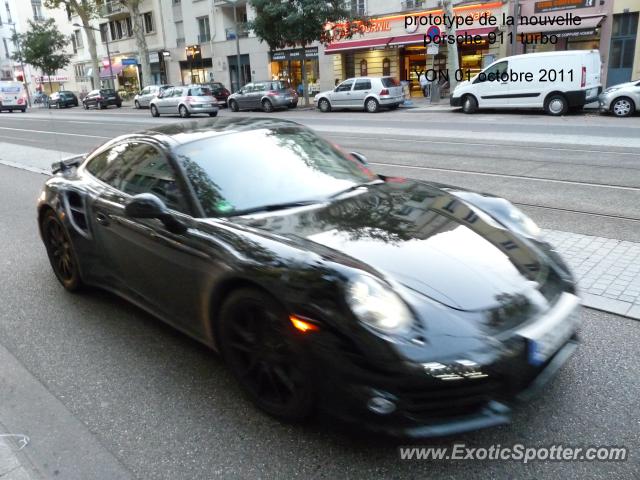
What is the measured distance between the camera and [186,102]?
27.5 metres

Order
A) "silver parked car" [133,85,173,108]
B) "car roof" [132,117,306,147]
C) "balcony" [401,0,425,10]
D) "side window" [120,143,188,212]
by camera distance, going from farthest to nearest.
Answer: "silver parked car" [133,85,173,108]
"balcony" [401,0,425,10]
"car roof" [132,117,306,147]
"side window" [120,143,188,212]

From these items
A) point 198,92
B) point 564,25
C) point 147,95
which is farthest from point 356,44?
point 147,95

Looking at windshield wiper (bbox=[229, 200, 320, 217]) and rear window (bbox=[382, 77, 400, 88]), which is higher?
rear window (bbox=[382, 77, 400, 88])

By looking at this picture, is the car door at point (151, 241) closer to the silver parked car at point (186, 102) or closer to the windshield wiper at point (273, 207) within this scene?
the windshield wiper at point (273, 207)

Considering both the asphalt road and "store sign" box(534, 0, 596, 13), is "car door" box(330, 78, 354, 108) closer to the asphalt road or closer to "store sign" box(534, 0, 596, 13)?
"store sign" box(534, 0, 596, 13)

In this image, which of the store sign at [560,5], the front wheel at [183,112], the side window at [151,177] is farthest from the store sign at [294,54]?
the side window at [151,177]

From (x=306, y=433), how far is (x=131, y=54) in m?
55.2

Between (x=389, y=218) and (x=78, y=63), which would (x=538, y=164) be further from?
(x=78, y=63)

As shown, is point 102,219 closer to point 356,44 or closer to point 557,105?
point 557,105

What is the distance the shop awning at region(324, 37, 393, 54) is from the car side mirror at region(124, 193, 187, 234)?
2945cm

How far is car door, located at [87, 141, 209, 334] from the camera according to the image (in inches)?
123

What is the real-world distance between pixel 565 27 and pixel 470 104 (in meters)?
7.86

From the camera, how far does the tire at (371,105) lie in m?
24.3

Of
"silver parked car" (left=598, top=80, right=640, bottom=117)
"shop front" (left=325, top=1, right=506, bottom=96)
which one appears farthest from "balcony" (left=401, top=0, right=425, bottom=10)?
"silver parked car" (left=598, top=80, right=640, bottom=117)
